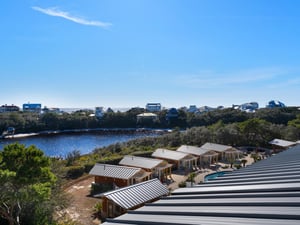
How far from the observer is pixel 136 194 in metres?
14.6

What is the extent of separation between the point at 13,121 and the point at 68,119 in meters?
14.0

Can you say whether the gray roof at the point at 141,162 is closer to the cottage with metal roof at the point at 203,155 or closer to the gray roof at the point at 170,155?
the gray roof at the point at 170,155

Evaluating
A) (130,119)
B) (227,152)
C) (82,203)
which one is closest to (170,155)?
(227,152)

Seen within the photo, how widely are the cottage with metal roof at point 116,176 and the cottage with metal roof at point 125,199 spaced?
4151 millimetres

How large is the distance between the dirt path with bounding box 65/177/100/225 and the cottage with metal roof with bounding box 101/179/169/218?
0.88 m

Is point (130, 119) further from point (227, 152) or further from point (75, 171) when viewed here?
point (75, 171)

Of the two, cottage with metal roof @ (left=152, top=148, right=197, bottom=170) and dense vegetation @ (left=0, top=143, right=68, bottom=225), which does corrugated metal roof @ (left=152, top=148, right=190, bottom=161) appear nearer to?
cottage with metal roof @ (left=152, top=148, right=197, bottom=170)

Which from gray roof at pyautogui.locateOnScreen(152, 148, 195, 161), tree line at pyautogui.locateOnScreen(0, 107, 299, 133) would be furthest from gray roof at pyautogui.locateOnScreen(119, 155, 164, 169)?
tree line at pyautogui.locateOnScreen(0, 107, 299, 133)

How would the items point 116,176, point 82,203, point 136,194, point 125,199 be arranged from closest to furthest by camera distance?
point 125,199, point 136,194, point 82,203, point 116,176

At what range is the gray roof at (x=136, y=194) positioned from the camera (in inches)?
544

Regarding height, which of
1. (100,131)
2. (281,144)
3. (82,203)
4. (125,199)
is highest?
(281,144)

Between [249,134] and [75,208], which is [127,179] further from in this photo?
[249,134]

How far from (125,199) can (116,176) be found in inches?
229

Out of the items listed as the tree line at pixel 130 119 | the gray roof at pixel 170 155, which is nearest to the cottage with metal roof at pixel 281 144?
the gray roof at pixel 170 155
